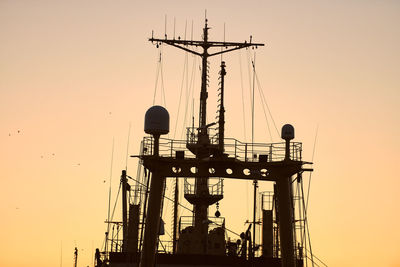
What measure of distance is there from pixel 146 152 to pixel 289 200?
→ 7.53 metres

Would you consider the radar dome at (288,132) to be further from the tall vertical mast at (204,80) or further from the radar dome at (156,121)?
the tall vertical mast at (204,80)

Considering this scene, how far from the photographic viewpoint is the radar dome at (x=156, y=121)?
52312mm

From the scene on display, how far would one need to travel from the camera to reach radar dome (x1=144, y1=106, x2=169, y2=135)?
5231cm

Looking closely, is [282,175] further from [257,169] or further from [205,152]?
[205,152]

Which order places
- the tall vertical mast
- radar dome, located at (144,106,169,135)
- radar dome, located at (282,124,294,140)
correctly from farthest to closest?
the tall vertical mast, radar dome, located at (282,124,294,140), radar dome, located at (144,106,169,135)

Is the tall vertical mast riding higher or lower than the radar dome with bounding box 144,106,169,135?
higher

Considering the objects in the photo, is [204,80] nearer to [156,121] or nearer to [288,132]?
[288,132]


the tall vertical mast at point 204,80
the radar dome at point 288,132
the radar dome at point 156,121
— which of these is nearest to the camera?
the radar dome at point 156,121

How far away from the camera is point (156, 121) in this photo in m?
52.4

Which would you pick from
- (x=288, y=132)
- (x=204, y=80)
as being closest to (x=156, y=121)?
(x=288, y=132)

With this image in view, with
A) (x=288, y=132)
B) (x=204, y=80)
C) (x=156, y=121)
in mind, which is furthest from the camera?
(x=204, y=80)

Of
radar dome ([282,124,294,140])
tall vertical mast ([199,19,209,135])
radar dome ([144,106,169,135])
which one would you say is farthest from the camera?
tall vertical mast ([199,19,209,135])

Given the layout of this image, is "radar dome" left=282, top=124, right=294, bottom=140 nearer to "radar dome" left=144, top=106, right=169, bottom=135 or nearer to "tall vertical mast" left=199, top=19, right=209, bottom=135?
"radar dome" left=144, top=106, right=169, bottom=135

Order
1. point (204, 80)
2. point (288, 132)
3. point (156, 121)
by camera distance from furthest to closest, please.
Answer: point (204, 80)
point (288, 132)
point (156, 121)
